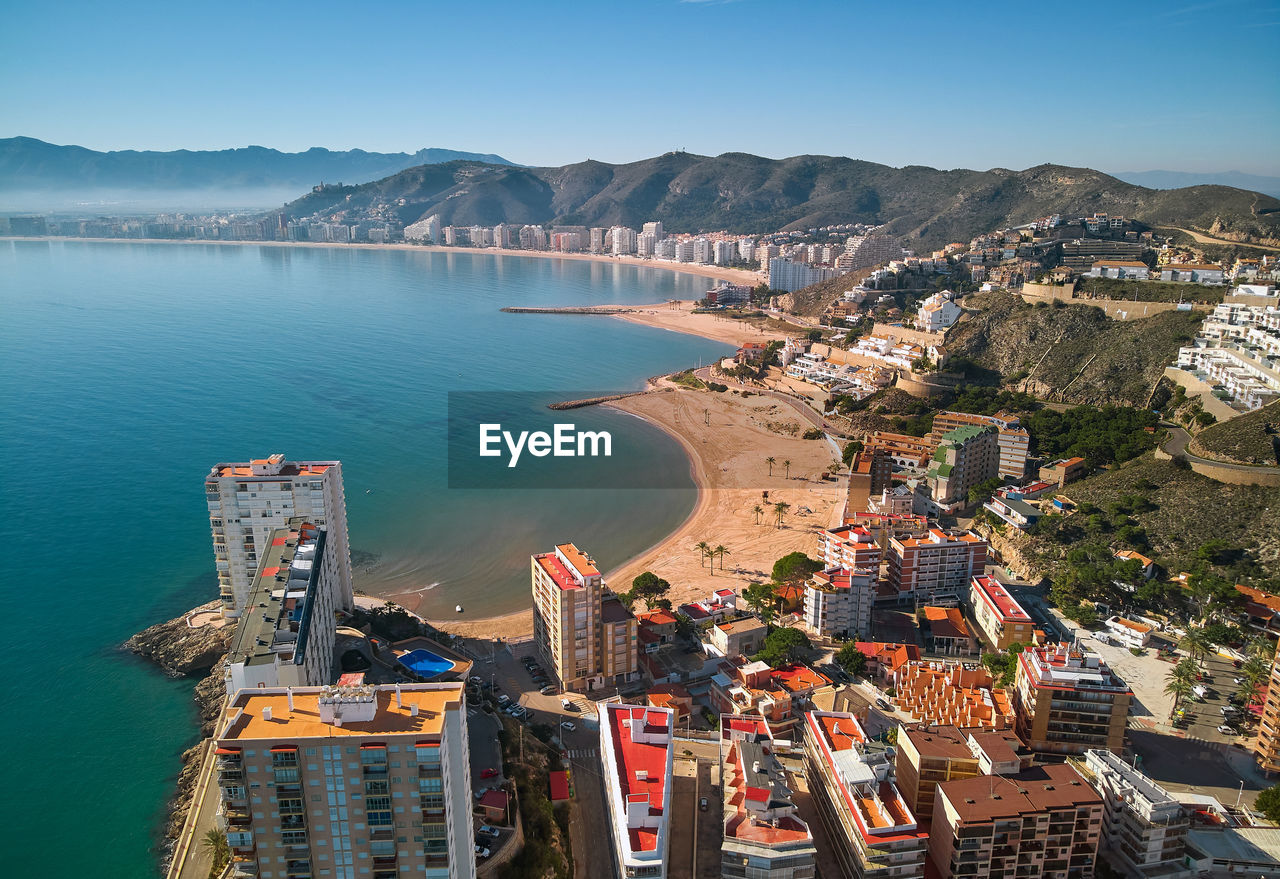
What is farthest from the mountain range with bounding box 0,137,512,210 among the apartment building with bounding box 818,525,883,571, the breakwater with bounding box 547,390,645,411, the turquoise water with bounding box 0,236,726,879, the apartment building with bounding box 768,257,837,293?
the apartment building with bounding box 818,525,883,571

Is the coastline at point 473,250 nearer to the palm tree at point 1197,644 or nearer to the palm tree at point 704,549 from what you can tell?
the palm tree at point 704,549

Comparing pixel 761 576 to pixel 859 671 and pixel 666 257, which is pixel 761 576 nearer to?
pixel 859 671

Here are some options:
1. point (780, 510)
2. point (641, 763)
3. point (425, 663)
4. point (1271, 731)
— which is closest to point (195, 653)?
point (425, 663)

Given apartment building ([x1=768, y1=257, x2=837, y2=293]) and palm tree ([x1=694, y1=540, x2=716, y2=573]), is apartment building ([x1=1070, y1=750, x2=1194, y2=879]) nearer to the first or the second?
palm tree ([x1=694, y1=540, x2=716, y2=573])

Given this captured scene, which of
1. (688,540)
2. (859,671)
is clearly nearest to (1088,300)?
(688,540)

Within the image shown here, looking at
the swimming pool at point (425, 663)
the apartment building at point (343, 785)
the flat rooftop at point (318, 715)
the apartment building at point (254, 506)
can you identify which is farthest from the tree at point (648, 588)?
the apartment building at point (343, 785)
